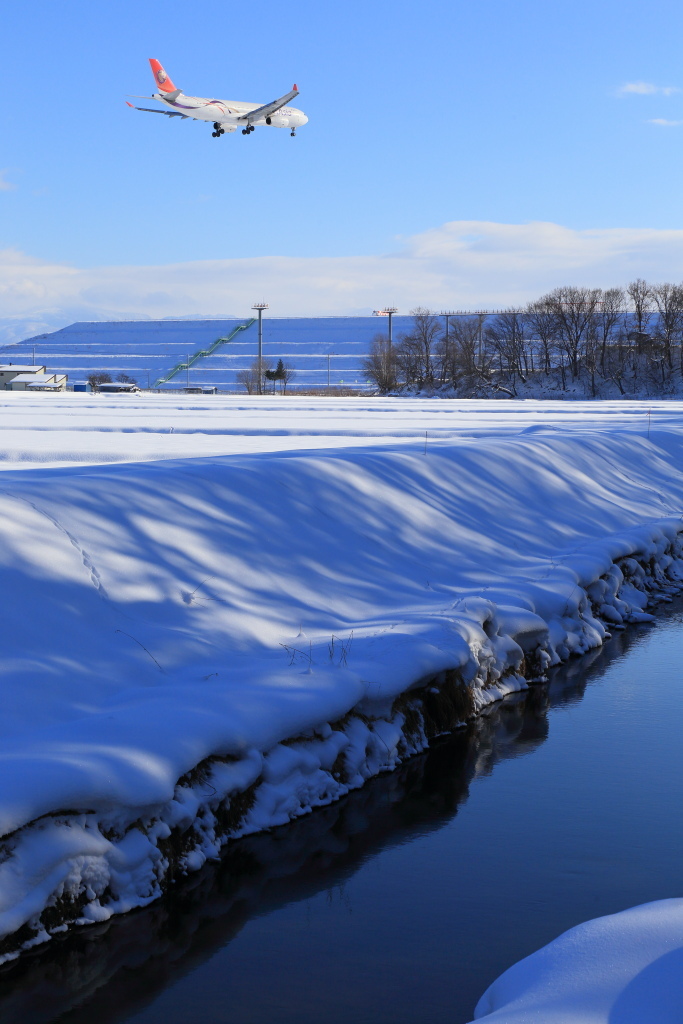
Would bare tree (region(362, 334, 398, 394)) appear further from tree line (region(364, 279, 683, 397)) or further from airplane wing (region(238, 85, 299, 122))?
airplane wing (region(238, 85, 299, 122))

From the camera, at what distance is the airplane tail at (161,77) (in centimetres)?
6450

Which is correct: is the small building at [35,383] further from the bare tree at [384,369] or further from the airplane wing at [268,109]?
the airplane wing at [268,109]

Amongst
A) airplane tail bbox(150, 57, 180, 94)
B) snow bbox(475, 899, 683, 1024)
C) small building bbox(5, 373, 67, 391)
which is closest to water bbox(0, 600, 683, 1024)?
snow bbox(475, 899, 683, 1024)

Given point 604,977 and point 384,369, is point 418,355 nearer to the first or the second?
point 384,369

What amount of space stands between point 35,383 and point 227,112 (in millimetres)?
48204

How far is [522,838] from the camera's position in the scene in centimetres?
748

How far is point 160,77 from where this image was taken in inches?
2606

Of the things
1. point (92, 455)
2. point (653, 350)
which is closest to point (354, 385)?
point (653, 350)

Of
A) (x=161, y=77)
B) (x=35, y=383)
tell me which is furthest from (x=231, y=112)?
(x=35, y=383)

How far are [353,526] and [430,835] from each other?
22.3 feet

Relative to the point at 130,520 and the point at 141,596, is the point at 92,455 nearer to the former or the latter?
the point at 130,520

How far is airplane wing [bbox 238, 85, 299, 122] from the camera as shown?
54.2 meters

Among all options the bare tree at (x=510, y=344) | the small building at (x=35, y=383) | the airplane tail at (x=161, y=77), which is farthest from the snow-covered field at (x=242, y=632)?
the bare tree at (x=510, y=344)

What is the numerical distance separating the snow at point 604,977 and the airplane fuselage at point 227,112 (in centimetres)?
5411
